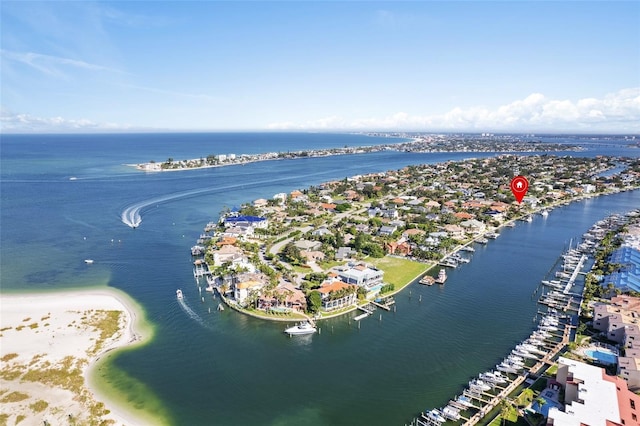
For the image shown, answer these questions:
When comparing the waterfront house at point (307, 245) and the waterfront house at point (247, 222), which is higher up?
the waterfront house at point (247, 222)

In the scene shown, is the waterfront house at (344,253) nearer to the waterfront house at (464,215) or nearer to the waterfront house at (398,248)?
the waterfront house at (398,248)

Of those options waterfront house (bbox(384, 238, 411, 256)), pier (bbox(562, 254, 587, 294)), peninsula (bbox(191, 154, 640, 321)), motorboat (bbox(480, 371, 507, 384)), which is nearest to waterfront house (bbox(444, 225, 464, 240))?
peninsula (bbox(191, 154, 640, 321))

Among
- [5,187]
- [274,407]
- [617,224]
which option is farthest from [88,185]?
[617,224]

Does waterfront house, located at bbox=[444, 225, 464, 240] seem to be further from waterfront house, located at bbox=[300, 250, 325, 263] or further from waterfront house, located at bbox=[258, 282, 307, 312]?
waterfront house, located at bbox=[258, 282, 307, 312]

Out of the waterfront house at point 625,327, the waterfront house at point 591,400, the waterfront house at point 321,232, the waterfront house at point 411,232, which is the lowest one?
the waterfront house at point 625,327

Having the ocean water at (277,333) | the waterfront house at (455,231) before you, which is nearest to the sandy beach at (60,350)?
the ocean water at (277,333)

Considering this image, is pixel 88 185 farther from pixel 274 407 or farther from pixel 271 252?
pixel 274 407
